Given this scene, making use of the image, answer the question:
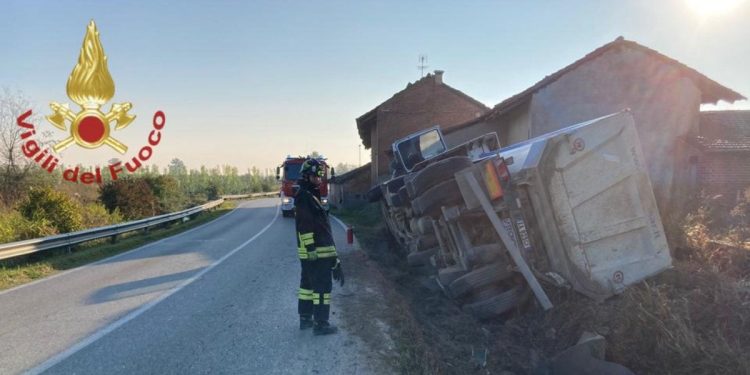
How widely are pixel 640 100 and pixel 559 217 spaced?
11.9 meters

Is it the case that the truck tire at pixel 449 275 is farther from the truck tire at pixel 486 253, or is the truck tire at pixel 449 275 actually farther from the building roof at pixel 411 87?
the building roof at pixel 411 87

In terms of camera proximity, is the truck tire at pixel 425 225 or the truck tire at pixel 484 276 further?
the truck tire at pixel 425 225

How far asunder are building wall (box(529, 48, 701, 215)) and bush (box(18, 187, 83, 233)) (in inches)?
610

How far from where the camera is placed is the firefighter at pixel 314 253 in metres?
4.91

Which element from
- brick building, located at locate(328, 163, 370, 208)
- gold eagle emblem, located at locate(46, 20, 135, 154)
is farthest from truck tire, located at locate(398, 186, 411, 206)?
brick building, located at locate(328, 163, 370, 208)

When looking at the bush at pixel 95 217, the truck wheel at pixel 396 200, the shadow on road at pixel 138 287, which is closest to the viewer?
the shadow on road at pixel 138 287

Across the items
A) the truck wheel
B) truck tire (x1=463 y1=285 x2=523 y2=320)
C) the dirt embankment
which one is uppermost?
the truck wheel

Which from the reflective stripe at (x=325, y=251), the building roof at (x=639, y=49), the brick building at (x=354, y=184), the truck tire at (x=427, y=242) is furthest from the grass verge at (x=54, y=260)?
the brick building at (x=354, y=184)

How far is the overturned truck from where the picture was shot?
512 centimetres

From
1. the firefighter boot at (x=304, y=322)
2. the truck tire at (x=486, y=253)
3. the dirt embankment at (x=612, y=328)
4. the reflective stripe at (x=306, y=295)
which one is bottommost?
the dirt embankment at (x=612, y=328)

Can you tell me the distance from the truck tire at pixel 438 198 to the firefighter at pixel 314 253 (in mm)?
1593

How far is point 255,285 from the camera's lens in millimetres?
7250

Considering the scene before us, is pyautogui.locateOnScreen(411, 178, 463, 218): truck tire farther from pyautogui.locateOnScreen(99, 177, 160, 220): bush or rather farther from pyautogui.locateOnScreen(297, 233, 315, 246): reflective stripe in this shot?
pyautogui.locateOnScreen(99, 177, 160, 220): bush

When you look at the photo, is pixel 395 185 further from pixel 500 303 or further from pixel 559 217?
pixel 559 217
